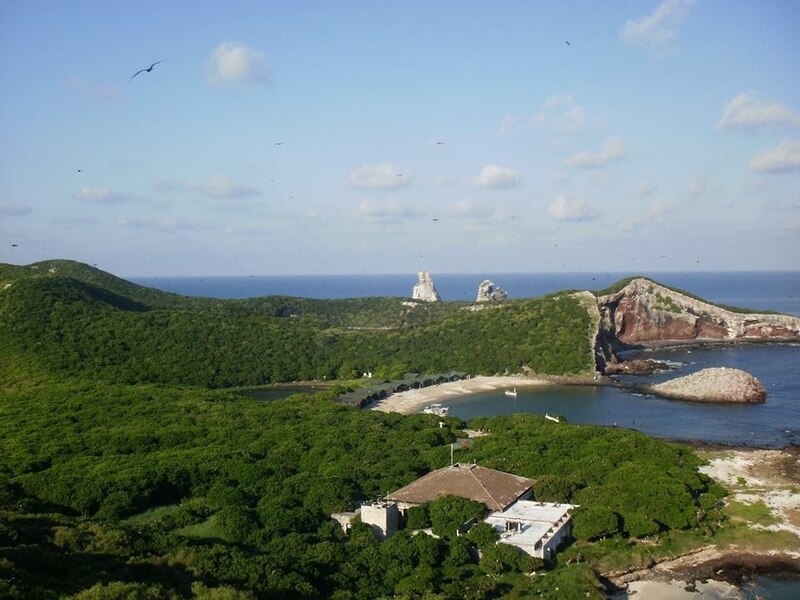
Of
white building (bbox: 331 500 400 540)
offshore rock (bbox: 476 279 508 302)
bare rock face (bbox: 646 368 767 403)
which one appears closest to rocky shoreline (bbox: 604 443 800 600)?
white building (bbox: 331 500 400 540)

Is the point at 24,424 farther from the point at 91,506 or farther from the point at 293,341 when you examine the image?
the point at 293,341

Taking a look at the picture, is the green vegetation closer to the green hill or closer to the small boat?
the green hill

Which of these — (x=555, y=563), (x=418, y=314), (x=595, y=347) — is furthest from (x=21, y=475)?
(x=418, y=314)

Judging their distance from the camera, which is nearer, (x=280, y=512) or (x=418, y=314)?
(x=280, y=512)

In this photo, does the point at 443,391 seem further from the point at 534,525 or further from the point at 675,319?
the point at 675,319

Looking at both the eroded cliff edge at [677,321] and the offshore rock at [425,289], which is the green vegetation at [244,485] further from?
the offshore rock at [425,289]

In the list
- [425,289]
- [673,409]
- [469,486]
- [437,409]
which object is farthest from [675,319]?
[469,486]

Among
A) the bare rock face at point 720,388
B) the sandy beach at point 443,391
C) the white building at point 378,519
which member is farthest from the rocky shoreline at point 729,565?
the sandy beach at point 443,391
